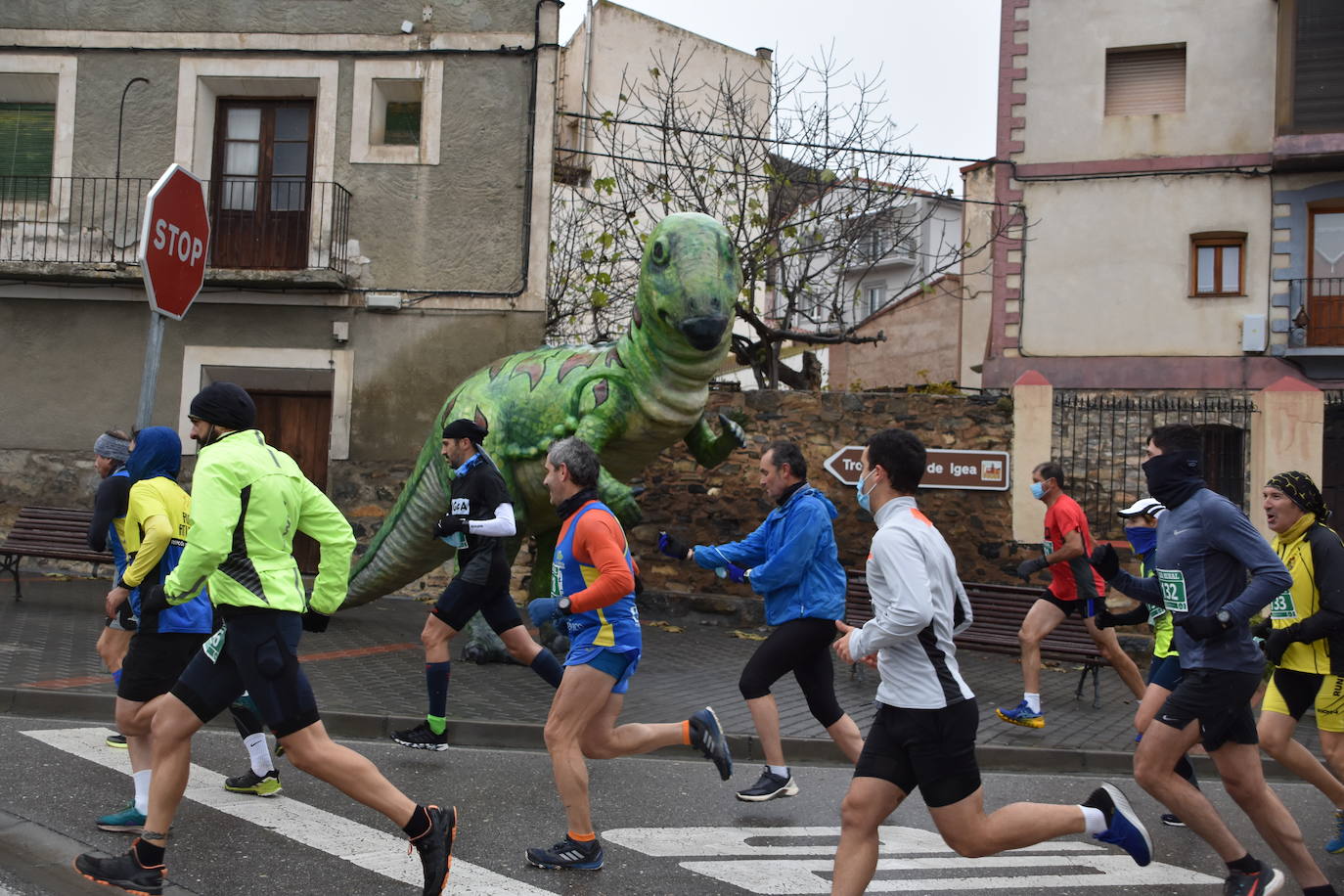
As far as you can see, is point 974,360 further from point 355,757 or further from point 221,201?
point 355,757

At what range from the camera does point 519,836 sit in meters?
5.10

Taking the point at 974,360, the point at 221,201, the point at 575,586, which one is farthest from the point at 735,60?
the point at 575,586

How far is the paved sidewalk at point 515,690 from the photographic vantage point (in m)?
7.21

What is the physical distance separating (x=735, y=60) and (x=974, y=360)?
9.61 m

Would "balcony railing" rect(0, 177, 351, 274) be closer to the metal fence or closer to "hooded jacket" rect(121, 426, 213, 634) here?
"hooded jacket" rect(121, 426, 213, 634)

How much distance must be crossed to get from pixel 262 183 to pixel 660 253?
7780 mm

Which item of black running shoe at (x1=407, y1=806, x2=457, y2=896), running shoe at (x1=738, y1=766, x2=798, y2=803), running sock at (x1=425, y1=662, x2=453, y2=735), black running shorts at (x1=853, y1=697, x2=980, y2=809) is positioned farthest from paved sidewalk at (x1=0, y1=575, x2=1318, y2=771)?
black running shorts at (x1=853, y1=697, x2=980, y2=809)

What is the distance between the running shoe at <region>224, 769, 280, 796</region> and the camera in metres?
5.58

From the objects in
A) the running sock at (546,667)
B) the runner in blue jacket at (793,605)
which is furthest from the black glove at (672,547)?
the running sock at (546,667)

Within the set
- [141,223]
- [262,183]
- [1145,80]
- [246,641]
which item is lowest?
[246,641]

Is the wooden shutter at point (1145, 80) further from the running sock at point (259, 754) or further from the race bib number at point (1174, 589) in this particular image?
the running sock at point (259, 754)

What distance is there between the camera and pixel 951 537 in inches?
512

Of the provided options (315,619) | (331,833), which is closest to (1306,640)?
(315,619)

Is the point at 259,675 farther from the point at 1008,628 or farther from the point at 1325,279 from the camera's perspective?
the point at 1325,279
